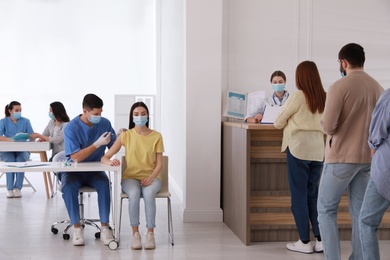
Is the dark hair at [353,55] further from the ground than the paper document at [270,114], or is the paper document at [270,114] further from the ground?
the dark hair at [353,55]

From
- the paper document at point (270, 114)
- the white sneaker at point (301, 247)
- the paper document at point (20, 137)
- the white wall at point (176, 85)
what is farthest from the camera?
the paper document at point (20, 137)

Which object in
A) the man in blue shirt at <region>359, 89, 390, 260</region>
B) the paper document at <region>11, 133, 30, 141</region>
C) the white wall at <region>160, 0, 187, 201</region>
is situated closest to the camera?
the man in blue shirt at <region>359, 89, 390, 260</region>

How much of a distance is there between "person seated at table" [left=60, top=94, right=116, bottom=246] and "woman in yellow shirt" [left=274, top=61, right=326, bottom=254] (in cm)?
143

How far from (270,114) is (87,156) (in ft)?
5.15

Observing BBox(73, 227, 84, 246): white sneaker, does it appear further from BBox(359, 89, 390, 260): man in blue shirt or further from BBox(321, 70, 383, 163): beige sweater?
BBox(359, 89, 390, 260): man in blue shirt

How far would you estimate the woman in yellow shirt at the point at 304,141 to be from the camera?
4473 mm

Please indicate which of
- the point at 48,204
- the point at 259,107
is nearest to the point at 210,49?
the point at 259,107

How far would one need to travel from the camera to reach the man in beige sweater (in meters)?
3.60

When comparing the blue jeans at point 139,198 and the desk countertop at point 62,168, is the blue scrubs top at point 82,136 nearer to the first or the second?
the desk countertop at point 62,168

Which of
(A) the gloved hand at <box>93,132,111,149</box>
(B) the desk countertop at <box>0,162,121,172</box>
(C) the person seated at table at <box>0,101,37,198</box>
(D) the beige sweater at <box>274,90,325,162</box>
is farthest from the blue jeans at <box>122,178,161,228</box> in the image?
(C) the person seated at table at <box>0,101,37,198</box>

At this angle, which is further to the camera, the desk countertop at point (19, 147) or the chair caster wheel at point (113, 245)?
the desk countertop at point (19, 147)

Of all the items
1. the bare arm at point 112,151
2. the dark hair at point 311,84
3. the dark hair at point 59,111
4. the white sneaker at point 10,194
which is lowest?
the white sneaker at point 10,194

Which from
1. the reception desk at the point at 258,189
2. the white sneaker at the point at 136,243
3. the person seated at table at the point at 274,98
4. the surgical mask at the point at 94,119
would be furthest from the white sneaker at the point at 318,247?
the surgical mask at the point at 94,119

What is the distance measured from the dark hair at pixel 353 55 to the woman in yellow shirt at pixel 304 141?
2.51 ft
